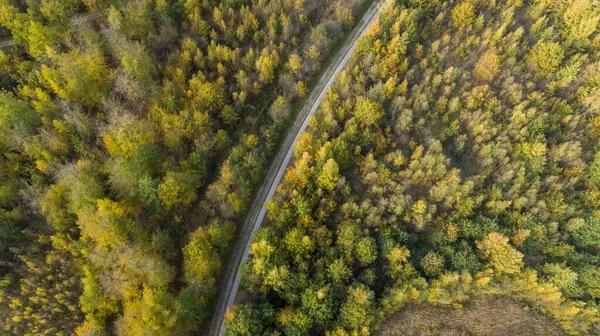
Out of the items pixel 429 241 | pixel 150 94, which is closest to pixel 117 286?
pixel 150 94

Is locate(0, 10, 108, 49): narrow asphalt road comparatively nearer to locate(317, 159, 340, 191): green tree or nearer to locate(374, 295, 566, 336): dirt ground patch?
locate(317, 159, 340, 191): green tree

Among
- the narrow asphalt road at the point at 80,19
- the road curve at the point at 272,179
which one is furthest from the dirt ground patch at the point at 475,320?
the narrow asphalt road at the point at 80,19

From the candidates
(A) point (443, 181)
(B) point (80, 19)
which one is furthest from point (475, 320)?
(B) point (80, 19)

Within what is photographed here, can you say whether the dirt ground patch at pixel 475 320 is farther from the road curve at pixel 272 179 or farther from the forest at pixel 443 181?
the road curve at pixel 272 179

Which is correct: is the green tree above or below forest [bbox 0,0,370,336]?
below

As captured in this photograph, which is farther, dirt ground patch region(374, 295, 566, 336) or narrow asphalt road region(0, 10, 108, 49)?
narrow asphalt road region(0, 10, 108, 49)


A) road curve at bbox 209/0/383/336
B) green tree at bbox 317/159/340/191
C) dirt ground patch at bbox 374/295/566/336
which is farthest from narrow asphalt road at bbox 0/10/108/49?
dirt ground patch at bbox 374/295/566/336

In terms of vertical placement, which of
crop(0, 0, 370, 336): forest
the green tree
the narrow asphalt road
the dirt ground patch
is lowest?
the dirt ground patch
